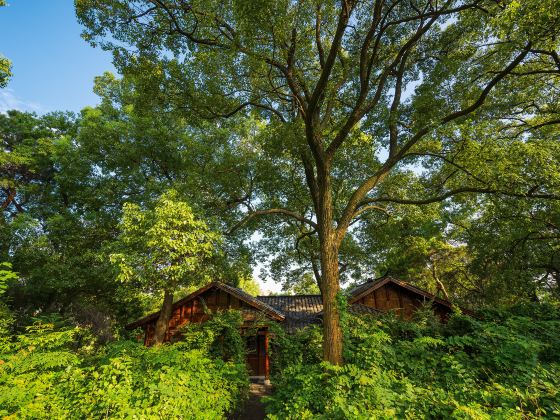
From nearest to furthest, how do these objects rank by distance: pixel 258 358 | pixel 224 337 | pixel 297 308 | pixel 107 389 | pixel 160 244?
pixel 107 389 → pixel 160 244 → pixel 224 337 → pixel 258 358 → pixel 297 308

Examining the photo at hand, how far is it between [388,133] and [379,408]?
887 centimetres

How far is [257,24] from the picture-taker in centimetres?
688

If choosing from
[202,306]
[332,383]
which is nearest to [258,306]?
[202,306]

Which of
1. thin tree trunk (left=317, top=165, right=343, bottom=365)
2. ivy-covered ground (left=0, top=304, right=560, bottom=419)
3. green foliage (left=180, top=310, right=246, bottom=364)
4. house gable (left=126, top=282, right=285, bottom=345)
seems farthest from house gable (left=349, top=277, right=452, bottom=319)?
thin tree trunk (left=317, top=165, right=343, bottom=365)

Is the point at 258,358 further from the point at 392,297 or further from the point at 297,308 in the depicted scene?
the point at 392,297

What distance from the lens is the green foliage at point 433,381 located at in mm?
4066

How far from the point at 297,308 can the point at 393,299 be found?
25.9 ft

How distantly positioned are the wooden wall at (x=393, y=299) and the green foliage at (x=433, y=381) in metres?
8.46

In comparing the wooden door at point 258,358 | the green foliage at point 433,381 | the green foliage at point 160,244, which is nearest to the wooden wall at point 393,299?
the wooden door at point 258,358

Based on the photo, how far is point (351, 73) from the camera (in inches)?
375

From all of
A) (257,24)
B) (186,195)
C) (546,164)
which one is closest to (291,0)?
(257,24)

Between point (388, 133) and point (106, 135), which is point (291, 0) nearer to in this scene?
point (388, 133)

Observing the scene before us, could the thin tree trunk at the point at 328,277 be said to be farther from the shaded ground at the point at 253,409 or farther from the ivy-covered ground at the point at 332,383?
the shaded ground at the point at 253,409

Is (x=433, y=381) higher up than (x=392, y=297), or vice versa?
(x=392, y=297)
